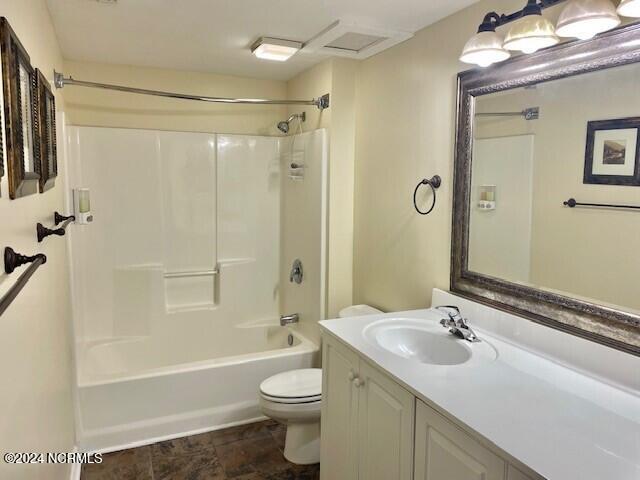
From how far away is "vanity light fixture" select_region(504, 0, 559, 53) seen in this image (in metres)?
1.55

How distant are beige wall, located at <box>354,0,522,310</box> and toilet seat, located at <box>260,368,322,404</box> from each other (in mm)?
593

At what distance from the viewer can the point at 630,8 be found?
1.28m

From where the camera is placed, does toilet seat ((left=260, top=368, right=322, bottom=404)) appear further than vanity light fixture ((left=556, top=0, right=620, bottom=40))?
Yes

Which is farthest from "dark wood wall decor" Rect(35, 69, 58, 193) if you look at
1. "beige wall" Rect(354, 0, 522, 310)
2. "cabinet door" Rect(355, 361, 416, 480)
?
"beige wall" Rect(354, 0, 522, 310)

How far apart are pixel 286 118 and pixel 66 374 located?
2.35m

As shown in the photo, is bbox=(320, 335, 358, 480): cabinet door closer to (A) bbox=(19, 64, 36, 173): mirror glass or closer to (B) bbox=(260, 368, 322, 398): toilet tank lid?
(B) bbox=(260, 368, 322, 398): toilet tank lid

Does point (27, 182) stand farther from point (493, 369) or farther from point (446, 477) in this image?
point (493, 369)

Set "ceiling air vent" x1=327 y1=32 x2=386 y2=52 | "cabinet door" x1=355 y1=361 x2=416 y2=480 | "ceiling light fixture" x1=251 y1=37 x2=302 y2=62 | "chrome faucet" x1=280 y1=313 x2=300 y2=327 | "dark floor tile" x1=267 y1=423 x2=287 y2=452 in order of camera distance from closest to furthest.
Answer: "cabinet door" x1=355 y1=361 x2=416 y2=480 → "ceiling air vent" x1=327 y1=32 x2=386 y2=52 → "ceiling light fixture" x1=251 y1=37 x2=302 y2=62 → "dark floor tile" x1=267 y1=423 x2=287 y2=452 → "chrome faucet" x1=280 y1=313 x2=300 y2=327

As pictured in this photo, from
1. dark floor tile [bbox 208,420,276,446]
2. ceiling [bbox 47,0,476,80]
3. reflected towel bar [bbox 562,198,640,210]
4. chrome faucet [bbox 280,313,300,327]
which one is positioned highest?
ceiling [bbox 47,0,476,80]

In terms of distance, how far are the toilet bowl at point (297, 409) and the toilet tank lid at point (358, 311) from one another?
39cm

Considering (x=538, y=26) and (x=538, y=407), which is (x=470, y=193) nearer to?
(x=538, y=26)

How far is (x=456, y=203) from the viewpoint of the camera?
2139mm

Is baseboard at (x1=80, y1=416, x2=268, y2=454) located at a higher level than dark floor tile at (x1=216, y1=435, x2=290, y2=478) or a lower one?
higher

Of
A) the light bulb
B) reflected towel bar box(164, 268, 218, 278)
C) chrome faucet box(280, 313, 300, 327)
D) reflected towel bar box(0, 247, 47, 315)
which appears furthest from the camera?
reflected towel bar box(164, 268, 218, 278)
